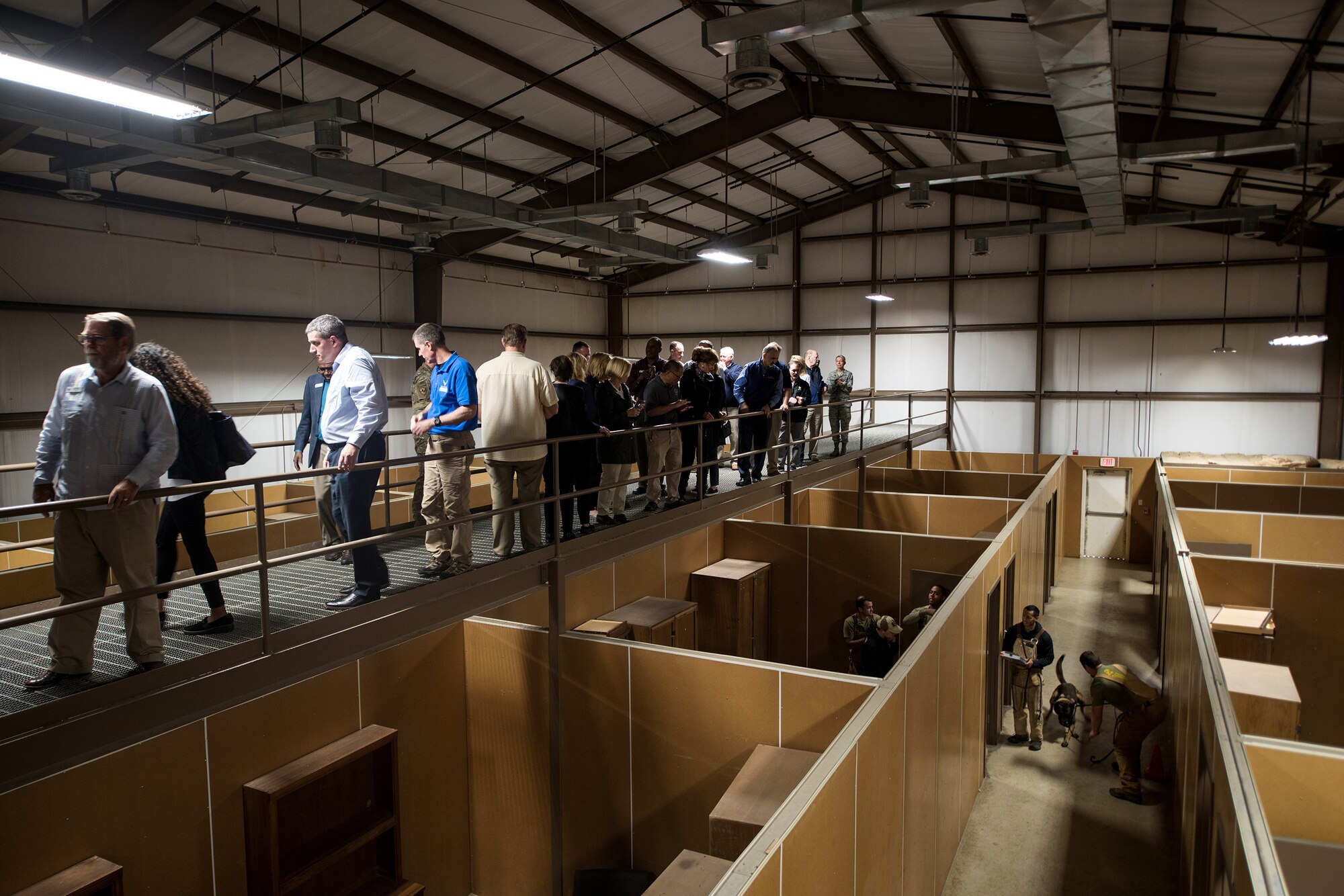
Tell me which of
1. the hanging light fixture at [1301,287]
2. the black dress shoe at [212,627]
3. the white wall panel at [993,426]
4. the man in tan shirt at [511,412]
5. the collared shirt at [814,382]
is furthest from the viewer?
the white wall panel at [993,426]

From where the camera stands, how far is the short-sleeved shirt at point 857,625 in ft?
27.8

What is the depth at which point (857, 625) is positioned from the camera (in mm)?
8578

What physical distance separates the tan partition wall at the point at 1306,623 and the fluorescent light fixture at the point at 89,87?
387 inches

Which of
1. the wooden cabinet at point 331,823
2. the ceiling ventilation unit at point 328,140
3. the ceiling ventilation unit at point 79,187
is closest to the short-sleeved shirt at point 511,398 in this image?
the wooden cabinet at point 331,823

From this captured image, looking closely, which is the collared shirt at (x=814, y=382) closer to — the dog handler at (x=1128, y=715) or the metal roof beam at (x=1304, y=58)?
the dog handler at (x=1128, y=715)

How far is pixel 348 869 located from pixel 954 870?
4447mm

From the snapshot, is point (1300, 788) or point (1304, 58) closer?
point (1300, 788)

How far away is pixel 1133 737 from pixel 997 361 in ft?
45.5

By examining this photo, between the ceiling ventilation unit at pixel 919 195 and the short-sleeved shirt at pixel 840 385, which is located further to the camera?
the short-sleeved shirt at pixel 840 385

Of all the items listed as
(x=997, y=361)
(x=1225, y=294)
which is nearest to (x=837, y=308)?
(x=997, y=361)

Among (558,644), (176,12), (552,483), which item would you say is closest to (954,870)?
(558,644)

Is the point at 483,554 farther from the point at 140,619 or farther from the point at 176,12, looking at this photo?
the point at 176,12

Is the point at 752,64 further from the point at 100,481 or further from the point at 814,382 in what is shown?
the point at 814,382

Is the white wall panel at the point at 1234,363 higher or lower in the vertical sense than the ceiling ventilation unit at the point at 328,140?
lower
